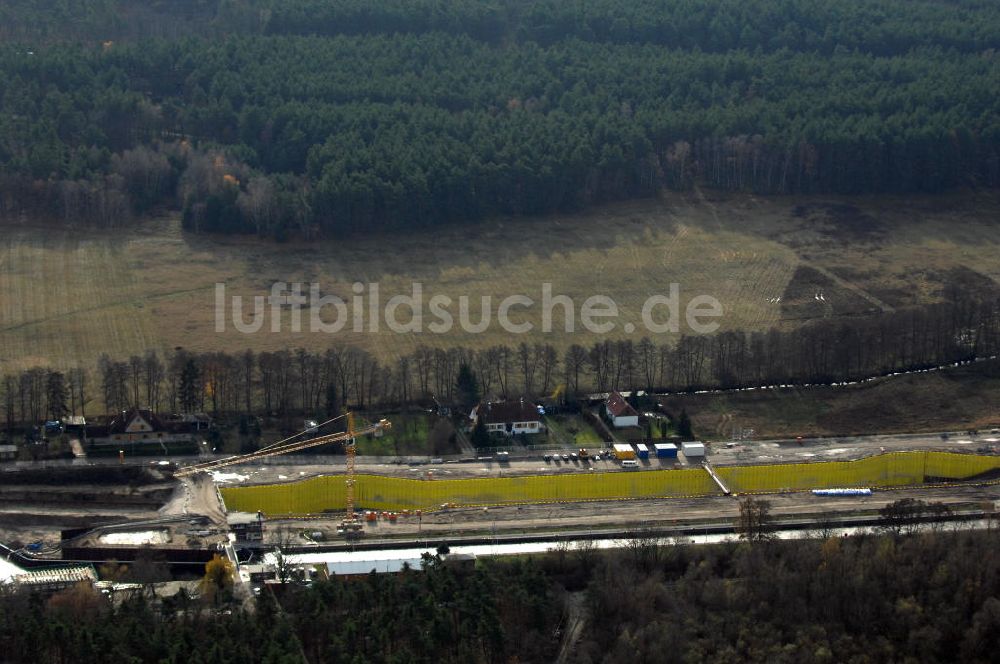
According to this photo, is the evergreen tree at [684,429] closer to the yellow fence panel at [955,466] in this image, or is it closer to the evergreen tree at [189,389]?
the yellow fence panel at [955,466]

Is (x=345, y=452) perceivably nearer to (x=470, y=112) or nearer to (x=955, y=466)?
(x=955, y=466)

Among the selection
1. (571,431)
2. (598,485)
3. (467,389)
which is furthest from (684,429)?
(467,389)

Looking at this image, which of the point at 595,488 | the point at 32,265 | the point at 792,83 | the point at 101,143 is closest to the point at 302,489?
the point at 595,488

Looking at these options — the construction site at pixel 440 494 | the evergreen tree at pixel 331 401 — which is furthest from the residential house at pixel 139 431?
the evergreen tree at pixel 331 401

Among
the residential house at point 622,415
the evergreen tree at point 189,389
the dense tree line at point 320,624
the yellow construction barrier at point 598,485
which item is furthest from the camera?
the residential house at point 622,415

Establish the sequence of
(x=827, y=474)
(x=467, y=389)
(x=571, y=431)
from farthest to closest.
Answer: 1. (x=467, y=389)
2. (x=571, y=431)
3. (x=827, y=474)

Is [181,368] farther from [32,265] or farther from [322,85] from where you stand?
[322,85]
